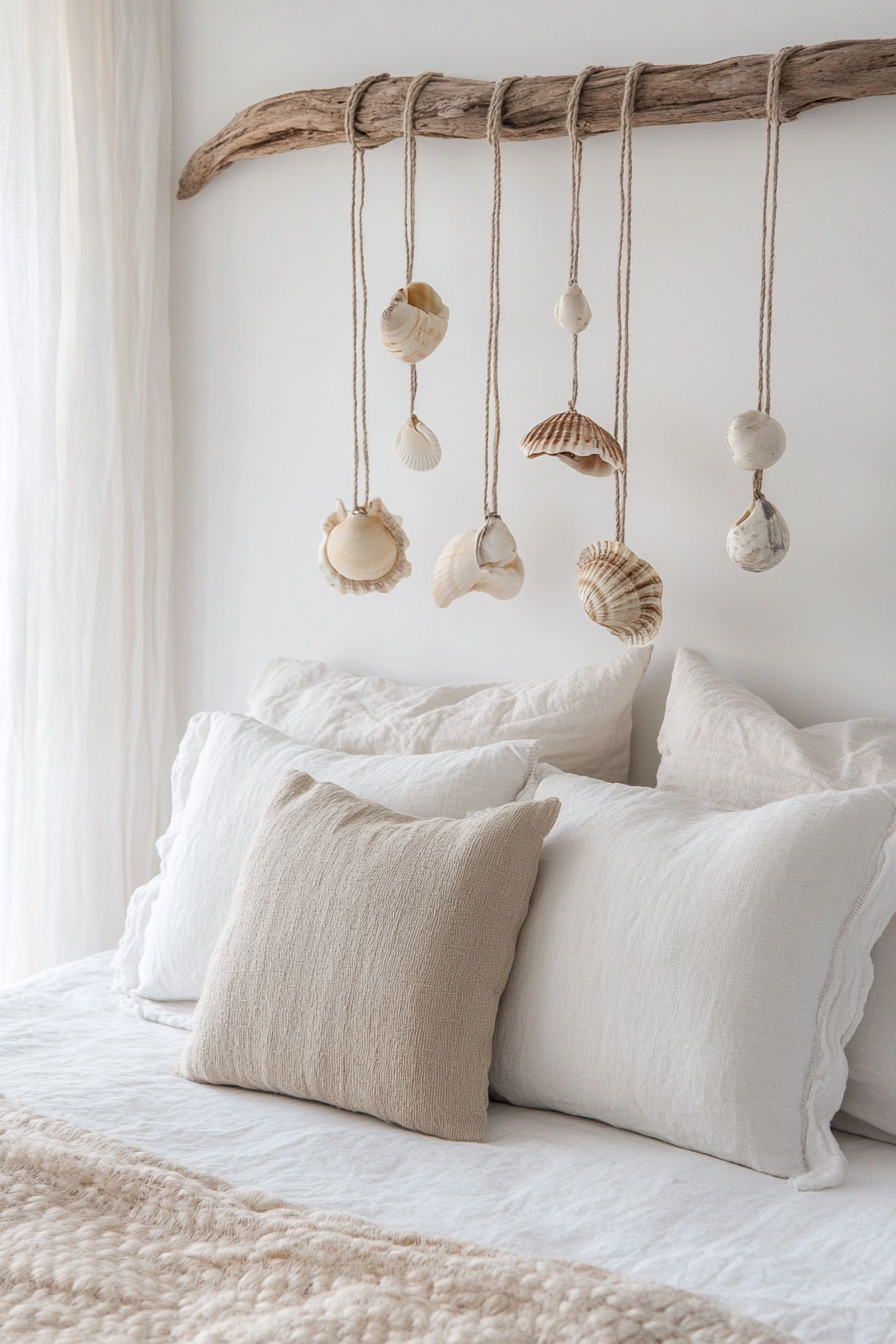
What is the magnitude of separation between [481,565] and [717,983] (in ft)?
2.65

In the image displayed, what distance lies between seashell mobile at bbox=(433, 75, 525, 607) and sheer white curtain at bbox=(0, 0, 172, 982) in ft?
2.27

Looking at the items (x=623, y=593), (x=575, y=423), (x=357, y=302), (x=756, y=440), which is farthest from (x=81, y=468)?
(x=756, y=440)

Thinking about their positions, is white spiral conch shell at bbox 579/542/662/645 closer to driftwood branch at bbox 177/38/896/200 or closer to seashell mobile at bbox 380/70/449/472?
seashell mobile at bbox 380/70/449/472

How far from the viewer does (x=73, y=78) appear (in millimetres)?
2049

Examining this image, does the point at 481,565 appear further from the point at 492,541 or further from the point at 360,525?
the point at 360,525

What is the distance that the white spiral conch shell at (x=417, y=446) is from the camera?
1863 millimetres

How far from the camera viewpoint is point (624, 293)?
180 cm

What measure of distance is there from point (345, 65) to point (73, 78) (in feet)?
1.58

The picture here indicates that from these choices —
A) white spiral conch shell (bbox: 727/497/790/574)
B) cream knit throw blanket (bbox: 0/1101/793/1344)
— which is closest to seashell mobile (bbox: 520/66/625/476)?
white spiral conch shell (bbox: 727/497/790/574)

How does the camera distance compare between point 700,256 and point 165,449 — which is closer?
point 700,256

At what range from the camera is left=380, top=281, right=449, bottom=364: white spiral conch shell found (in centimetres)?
178

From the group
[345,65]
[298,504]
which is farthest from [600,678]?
[345,65]

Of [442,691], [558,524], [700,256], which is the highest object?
[700,256]

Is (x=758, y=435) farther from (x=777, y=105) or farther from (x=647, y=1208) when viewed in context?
(x=647, y=1208)
